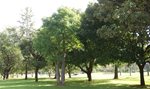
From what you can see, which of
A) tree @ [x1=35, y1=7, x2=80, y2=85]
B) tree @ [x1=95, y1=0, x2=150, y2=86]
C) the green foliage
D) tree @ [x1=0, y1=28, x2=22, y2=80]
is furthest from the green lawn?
tree @ [x1=0, y1=28, x2=22, y2=80]

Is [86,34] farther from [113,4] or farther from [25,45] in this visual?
[25,45]

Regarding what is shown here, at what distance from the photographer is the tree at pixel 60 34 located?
45938 mm

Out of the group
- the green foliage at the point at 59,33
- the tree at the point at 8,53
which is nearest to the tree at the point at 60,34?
the green foliage at the point at 59,33

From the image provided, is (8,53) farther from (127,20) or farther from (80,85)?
(127,20)

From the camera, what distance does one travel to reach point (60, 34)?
45.9 metres

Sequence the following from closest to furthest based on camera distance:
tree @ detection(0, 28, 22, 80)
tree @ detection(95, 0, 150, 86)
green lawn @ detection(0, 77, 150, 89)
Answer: tree @ detection(95, 0, 150, 86) < green lawn @ detection(0, 77, 150, 89) < tree @ detection(0, 28, 22, 80)

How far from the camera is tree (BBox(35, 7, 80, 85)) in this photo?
45.9 metres

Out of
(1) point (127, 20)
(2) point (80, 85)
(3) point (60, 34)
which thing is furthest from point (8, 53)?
(1) point (127, 20)

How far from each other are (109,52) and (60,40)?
25.2ft

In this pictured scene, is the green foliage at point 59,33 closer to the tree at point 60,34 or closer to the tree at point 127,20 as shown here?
the tree at point 60,34

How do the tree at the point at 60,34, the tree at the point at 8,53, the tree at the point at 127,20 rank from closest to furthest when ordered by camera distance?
the tree at the point at 127,20 → the tree at the point at 60,34 → the tree at the point at 8,53

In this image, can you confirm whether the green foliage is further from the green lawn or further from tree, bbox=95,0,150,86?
tree, bbox=95,0,150,86

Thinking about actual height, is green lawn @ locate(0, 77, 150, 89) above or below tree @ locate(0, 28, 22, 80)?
below

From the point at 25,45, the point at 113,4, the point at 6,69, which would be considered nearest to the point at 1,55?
the point at 6,69
